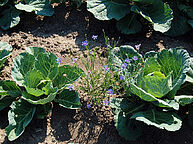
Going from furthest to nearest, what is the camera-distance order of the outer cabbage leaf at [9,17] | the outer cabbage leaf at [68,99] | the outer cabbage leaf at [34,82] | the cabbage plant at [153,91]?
the outer cabbage leaf at [9,17] < the outer cabbage leaf at [68,99] < the outer cabbage leaf at [34,82] < the cabbage plant at [153,91]

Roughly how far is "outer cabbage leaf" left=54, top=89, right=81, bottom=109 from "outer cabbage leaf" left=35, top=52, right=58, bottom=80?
0.80 feet

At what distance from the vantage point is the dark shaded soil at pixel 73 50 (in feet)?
10.1

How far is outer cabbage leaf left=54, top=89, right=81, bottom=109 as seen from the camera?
311 centimetres

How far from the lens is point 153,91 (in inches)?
112

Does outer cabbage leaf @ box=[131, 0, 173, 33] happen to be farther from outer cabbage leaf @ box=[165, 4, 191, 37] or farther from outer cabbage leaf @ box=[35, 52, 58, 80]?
outer cabbage leaf @ box=[35, 52, 58, 80]

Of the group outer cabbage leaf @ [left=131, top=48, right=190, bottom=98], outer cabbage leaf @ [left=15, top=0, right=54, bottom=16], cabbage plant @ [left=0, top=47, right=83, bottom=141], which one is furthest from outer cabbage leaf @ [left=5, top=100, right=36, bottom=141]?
outer cabbage leaf @ [left=15, top=0, right=54, bottom=16]

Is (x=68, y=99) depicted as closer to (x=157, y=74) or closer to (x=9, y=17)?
(x=157, y=74)

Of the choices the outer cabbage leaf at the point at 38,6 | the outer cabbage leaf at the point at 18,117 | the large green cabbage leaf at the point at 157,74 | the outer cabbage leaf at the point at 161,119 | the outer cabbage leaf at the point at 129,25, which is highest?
the outer cabbage leaf at the point at 38,6

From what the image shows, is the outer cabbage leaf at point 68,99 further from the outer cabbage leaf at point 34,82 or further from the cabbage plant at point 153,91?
the cabbage plant at point 153,91

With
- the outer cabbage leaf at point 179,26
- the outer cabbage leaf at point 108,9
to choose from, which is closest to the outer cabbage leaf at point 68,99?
the outer cabbage leaf at point 108,9

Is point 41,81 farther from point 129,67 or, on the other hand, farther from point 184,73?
point 184,73

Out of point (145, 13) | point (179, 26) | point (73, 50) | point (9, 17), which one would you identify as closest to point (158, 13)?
point (145, 13)

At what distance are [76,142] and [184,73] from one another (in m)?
1.43

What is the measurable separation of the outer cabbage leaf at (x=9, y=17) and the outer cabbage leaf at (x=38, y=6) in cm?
16
